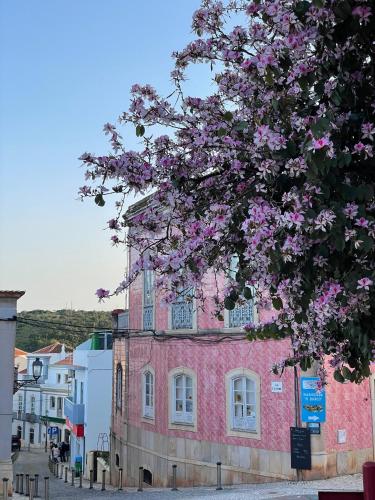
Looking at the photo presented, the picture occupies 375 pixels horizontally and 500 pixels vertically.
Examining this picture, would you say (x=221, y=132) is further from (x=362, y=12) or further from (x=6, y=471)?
(x=6, y=471)

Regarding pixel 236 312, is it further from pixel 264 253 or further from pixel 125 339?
pixel 264 253

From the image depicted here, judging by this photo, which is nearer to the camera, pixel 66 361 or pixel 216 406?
pixel 216 406

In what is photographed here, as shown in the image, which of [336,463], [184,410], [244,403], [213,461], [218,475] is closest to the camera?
[336,463]

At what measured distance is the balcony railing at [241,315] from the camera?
1471 centimetres

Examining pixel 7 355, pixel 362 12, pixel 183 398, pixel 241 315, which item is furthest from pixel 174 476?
pixel 362 12

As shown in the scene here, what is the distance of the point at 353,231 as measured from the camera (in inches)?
131

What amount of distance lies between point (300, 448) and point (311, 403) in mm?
993

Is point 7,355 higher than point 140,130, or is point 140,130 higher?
point 140,130

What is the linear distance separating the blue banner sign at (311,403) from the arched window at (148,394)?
6.10 meters

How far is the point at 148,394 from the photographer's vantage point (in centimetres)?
1881

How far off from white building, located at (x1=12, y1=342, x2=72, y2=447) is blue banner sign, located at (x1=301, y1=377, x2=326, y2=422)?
34332 millimetres

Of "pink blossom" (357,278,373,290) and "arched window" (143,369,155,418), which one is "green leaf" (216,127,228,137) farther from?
"arched window" (143,369,155,418)

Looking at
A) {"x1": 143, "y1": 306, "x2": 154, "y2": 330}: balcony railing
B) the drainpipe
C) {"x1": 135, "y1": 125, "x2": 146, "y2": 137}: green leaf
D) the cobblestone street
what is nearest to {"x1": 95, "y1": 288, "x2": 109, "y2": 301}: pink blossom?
{"x1": 135, "y1": 125, "x2": 146, "y2": 137}: green leaf

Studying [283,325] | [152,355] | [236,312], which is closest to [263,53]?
[283,325]
